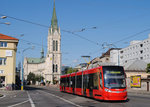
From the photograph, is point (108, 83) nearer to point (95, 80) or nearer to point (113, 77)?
point (113, 77)

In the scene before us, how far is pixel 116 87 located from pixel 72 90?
1375cm

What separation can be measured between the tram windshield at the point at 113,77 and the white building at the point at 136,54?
56.9 m

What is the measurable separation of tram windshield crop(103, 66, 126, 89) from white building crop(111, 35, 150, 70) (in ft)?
187

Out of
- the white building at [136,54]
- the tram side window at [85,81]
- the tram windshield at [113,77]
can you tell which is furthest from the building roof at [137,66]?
the tram windshield at [113,77]

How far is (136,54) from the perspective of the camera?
3720 inches

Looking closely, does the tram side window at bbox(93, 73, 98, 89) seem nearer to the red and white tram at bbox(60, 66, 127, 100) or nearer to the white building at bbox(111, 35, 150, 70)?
the red and white tram at bbox(60, 66, 127, 100)

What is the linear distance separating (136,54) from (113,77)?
77294 millimetres

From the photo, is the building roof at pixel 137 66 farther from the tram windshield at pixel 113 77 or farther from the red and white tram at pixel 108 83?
the tram windshield at pixel 113 77

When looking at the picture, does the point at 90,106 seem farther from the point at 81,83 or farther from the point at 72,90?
the point at 72,90

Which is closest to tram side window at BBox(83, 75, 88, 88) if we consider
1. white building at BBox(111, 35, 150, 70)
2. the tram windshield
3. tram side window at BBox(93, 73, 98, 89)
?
tram side window at BBox(93, 73, 98, 89)

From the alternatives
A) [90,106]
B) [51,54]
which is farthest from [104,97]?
[51,54]

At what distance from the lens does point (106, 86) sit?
19359mm

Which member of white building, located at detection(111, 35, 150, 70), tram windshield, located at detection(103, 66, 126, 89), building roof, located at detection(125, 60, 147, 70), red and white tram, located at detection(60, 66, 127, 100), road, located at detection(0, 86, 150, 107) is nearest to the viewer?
road, located at detection(0, 86, 150, 107)

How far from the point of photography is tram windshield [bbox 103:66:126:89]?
762 inches
